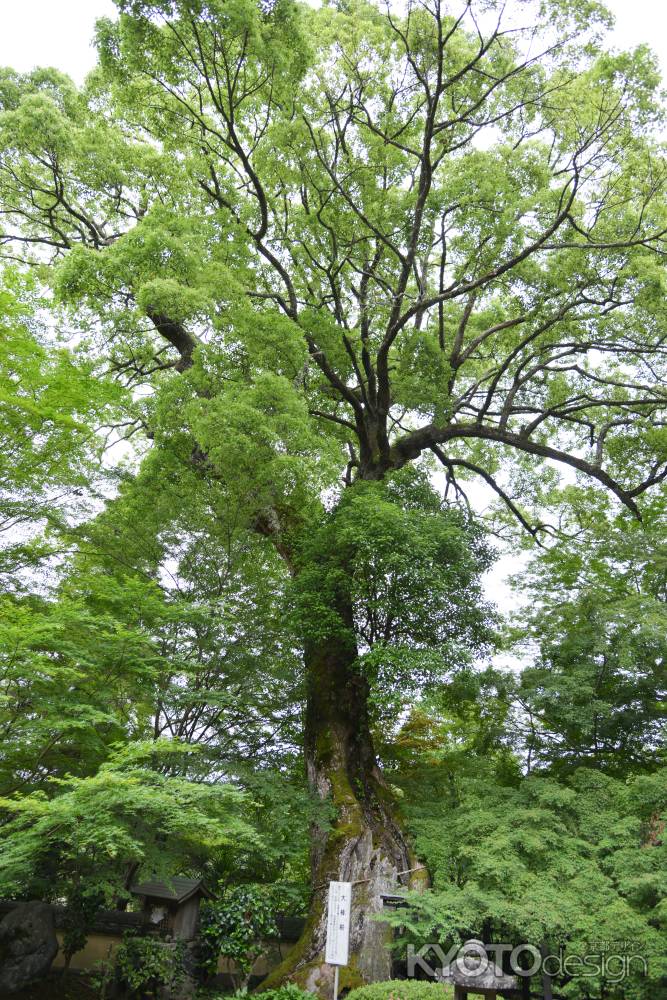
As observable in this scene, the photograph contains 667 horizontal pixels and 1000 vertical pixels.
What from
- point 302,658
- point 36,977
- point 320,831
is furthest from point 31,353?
point 36,977

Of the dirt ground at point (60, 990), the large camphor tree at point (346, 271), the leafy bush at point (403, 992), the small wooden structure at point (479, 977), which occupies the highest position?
the large camphor tree at point (346, 271)

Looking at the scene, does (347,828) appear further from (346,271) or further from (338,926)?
(346,271)

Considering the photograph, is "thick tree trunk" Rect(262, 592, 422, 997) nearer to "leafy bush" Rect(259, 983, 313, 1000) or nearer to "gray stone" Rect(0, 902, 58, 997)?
"leafy bush" Rect(259, 983, 313, 1000)

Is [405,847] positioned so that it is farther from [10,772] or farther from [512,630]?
[10,772]

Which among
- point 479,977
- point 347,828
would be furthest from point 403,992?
point 347,828

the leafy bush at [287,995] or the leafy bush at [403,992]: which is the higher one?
the leafy bush at [403,992]

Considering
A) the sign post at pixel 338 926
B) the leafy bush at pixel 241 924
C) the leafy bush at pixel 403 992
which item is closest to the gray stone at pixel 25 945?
the leafy bush at pixel 241 924

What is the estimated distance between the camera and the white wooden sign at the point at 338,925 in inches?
248

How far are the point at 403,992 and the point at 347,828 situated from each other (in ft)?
8.20

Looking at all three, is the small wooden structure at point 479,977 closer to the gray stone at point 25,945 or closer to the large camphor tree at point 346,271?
the large camphor tree at point 346,271

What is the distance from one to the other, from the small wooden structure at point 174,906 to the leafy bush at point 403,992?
124 inches

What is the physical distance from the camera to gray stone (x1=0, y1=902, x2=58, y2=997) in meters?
7.71

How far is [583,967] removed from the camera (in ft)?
21.0

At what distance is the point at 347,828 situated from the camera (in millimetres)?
8188
